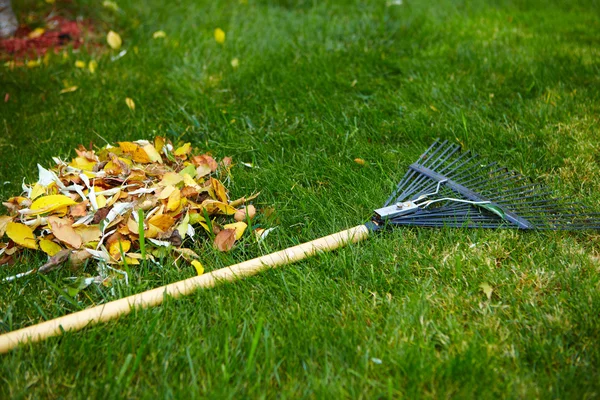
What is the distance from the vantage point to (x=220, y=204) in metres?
2.24

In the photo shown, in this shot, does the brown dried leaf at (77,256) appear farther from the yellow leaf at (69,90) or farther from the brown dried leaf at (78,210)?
the yellow leaf at (69,90)

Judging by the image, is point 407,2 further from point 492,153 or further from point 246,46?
point 492,153

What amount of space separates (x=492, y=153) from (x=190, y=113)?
1.70m

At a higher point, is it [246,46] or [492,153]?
[246,46]

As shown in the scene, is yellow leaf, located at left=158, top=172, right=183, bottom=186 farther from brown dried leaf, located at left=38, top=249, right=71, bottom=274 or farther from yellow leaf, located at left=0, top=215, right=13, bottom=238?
yellow leaf, located at left=0, top=215, right=13, bottom=238

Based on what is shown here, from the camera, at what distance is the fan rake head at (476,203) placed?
2.15 m

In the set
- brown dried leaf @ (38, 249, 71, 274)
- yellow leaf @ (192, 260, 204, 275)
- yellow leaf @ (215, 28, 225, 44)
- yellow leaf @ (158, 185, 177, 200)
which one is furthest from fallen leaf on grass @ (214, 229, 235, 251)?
yellow leaf @ (215, 28, 225, 44)

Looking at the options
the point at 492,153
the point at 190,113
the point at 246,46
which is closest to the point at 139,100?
the point at 190,113

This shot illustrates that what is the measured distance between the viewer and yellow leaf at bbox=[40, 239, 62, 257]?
81.0 inches

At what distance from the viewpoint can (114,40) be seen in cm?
372

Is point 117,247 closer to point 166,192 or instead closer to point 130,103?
point 166,192

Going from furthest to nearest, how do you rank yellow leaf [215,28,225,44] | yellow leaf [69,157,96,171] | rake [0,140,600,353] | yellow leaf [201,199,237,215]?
yellow leaf [215,28,225,44], yellow leaf [69,157,96,171], yellow leaf [201,199,237,215], rake [0,140,600,353]

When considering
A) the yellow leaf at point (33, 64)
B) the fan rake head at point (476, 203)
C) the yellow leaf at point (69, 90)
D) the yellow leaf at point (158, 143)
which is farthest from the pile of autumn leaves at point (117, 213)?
the yellow leaf at point (33, 64)

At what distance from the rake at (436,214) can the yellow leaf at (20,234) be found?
47cm
